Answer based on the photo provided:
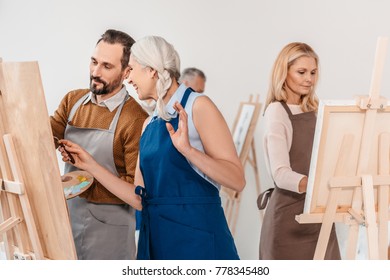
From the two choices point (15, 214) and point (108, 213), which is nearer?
point (15, 214)

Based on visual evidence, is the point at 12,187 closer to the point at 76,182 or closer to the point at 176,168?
the point at 76,182

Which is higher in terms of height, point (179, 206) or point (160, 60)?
point (160, 60)

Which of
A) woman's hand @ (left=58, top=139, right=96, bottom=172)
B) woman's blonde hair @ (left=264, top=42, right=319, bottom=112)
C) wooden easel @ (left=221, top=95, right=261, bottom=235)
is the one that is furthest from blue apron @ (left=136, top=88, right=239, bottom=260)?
wooden easel @ (left=221, top=95, right=261, bottom=235)

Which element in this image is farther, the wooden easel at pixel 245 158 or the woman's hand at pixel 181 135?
the wooden easel at pixel 245 158

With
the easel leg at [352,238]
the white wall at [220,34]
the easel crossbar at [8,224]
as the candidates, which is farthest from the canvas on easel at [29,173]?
the white wall at [220,34]

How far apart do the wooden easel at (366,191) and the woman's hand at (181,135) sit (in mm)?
504

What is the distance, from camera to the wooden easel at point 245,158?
15.2 feet

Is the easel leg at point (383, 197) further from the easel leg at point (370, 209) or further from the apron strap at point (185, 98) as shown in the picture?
the apron strap at point (185, 98)

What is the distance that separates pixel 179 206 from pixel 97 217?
51cm

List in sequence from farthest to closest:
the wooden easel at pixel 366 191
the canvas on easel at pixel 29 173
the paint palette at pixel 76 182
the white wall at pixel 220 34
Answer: the white wall at pixel 220 34 → the paint palette at pixel 76 182 → the wooden easel at pixel 366 191 → the canvas on easel at pixel 29 173

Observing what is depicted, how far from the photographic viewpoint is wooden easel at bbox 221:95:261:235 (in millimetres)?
4637

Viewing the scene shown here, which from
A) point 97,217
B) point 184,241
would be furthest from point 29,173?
point 184,241

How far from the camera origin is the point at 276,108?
9.24 feet

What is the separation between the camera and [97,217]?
2.70 metres
